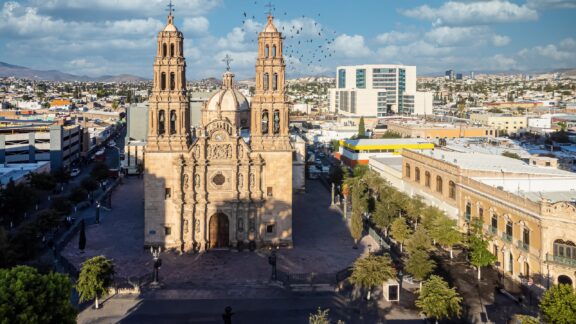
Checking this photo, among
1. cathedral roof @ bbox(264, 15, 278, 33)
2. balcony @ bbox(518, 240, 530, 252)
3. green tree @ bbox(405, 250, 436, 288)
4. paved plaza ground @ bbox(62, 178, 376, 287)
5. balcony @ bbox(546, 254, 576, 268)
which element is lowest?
paved plaza ground @ bbox(62, 178, 376, 287)

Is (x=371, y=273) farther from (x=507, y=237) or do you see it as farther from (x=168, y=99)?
(x=168, y=99)

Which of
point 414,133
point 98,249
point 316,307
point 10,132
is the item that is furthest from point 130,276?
point 414,133

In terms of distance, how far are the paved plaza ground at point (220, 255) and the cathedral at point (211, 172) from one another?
1649 mm

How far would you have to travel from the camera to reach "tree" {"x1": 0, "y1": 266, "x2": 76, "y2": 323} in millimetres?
18953

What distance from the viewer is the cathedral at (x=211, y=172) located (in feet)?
128

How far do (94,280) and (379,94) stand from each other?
141m

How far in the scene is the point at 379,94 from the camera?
6344 inches

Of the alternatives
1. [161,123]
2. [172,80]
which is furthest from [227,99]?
[161,123]

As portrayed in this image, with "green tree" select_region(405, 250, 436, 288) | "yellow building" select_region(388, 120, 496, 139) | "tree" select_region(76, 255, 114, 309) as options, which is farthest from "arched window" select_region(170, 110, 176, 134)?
"yellow building" select_region(388, 120, 496, 139)

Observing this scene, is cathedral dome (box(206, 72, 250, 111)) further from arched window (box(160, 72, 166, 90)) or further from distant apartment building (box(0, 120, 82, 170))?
arched window (box(160, 72, 166, 90))

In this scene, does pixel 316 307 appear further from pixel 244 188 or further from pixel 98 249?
pixel 98 249

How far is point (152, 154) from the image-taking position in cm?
3891

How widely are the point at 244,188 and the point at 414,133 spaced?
68.5m

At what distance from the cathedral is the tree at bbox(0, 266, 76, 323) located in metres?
17.7
